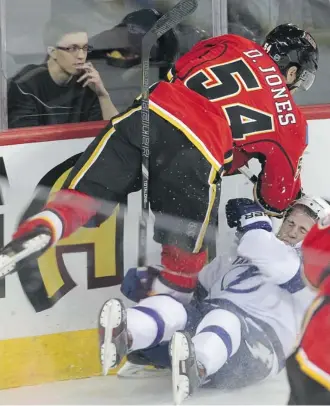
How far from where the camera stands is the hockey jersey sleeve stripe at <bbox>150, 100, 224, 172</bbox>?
7.50 feet

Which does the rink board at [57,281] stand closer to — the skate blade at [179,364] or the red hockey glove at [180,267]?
the red hockey glove at [180,267]

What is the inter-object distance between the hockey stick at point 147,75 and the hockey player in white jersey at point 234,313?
5.8 inches

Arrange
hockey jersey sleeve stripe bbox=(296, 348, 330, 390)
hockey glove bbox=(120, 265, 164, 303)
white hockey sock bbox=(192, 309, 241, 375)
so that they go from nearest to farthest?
hockey jersey sleeve stripe bbox=(296, 348, 330, 390) → white hockey sock bbox=(192, 309, 241, 375) → hockey glove bbox=(120, 265, 164, 303)

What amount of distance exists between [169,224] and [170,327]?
0.28 meters

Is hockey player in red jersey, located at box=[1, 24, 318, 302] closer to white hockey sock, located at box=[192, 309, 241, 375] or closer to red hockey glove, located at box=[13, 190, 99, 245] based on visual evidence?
red hockey glove, located at box=[13, 190, 99, 245]

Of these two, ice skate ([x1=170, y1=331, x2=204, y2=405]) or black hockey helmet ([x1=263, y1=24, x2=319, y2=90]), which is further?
black hockey helmet ([x1=263, y1=24, x2=319, y2=90])

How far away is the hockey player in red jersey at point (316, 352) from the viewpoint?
62.4 inches

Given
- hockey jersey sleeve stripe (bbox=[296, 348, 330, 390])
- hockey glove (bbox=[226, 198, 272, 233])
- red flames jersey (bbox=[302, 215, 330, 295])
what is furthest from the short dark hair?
hockey jersey sleeve stripe (bbox=[296, 348, 330, 390])

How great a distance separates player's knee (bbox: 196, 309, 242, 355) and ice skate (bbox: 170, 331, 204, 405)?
5.5 inches

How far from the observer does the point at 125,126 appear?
7.60 ft

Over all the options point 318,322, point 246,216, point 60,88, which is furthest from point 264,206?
point 318,322

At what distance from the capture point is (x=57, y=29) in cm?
247

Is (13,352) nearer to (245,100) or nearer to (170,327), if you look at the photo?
(170,327)

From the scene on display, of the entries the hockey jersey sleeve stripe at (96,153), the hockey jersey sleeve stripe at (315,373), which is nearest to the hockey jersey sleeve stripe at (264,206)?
the hockey jersey sleeve stripe at (96,153)
